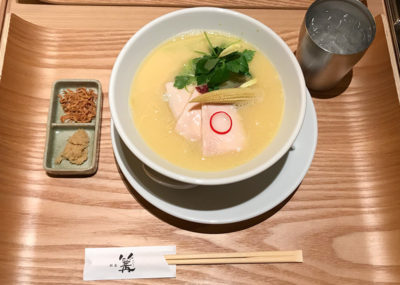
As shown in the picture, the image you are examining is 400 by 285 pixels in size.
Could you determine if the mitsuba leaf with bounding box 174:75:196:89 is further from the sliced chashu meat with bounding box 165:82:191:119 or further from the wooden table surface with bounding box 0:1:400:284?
the wooden table surface with bounding box 0:1:400:284

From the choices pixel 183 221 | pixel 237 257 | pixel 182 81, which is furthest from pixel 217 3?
pixel 237 257

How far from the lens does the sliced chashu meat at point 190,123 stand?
1244 mm

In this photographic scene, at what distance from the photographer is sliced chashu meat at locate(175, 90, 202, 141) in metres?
1.24

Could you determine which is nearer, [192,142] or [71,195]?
[192,142]

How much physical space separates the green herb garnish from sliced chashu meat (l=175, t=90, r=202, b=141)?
4.2 inches

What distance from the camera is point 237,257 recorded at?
49.7 inches

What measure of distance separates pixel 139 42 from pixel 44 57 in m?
0.62

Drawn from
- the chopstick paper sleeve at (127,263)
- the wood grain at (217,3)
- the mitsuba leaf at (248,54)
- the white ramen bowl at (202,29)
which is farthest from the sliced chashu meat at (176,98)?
the wood grain at (217,3)

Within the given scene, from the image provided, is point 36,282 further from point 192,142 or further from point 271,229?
point 271,229

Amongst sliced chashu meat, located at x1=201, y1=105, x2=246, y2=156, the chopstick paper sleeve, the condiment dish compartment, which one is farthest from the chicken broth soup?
the chopstick paper sleeve

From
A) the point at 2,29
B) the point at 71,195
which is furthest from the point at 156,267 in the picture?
the point at 2,29

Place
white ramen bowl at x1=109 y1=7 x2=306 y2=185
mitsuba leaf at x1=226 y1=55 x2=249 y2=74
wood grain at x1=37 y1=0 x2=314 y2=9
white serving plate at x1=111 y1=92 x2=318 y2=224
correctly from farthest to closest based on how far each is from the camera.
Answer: wood grain at x1=37 y1=0 x2=314 y2=9
mitsuba leaf at x1=226 y1=55 x2=249 y2=74
white serving plate at x1=111 y1=92 x2=318 y2=224
white ramen bowl at x1=109 y1=7 x2=306 y2=185

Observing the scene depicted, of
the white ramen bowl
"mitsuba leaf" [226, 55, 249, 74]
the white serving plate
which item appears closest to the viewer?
the white ramen bowl

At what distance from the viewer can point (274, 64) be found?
4.33ft
